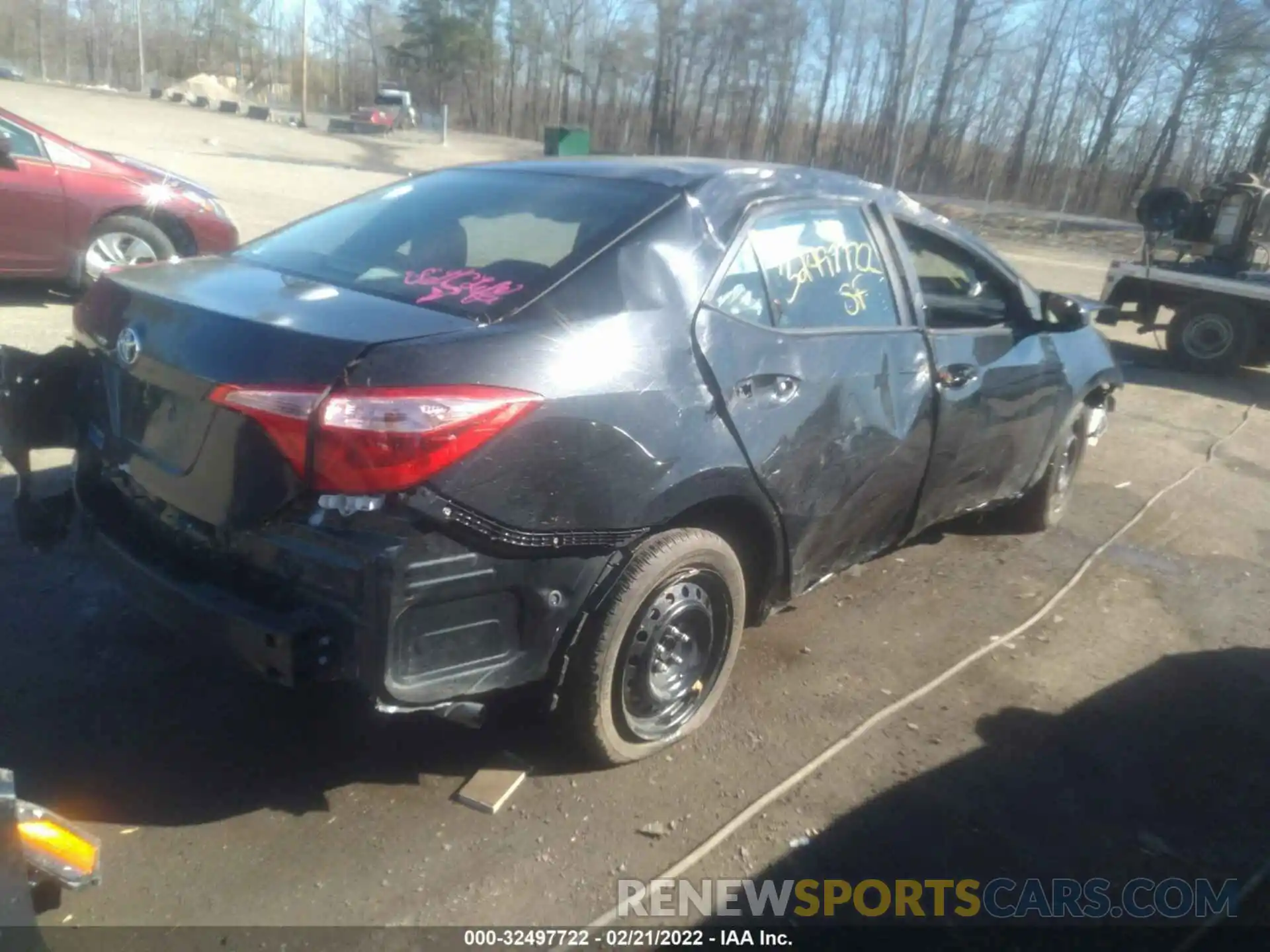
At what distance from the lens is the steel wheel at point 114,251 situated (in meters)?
7.84

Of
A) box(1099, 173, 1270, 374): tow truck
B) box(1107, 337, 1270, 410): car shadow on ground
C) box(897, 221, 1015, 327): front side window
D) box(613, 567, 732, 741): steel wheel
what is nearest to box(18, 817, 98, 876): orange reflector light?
box(613, 567, 732, 741): steel wheel

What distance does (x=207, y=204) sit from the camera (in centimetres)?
838

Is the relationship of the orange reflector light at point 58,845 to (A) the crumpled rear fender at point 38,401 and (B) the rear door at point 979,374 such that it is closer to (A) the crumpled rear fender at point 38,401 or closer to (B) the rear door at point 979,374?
(A) the crumpled rear fender at point 38,401

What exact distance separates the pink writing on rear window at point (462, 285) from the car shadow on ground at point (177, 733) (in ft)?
3.50

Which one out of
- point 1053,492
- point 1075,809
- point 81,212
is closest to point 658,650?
point 1075,809

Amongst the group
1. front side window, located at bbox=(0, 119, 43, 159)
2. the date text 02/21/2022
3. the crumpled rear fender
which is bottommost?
the date text 02/21/2022

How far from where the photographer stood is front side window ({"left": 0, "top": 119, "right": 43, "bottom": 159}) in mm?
A: 7559

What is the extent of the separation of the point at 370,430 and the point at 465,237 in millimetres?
1130

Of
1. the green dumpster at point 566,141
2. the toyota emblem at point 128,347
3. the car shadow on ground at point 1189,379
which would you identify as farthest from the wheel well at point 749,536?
the green dumpster at point 566,141

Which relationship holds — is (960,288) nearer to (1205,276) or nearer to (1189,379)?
(1189,379)

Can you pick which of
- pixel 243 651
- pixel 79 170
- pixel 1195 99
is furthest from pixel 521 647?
pixel 1195 99

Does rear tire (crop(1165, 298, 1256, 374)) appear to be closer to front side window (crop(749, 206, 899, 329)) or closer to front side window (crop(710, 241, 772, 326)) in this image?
front side window (crop(749, 206, 899, 329))

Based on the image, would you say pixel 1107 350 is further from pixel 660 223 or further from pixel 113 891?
pixel 113 891

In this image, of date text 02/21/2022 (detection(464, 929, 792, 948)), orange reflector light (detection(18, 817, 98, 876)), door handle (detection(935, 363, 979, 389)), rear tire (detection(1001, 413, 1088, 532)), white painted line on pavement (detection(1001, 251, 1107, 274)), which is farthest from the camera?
white painted line on pavement (detection(1001, 251, 1107, 274))
